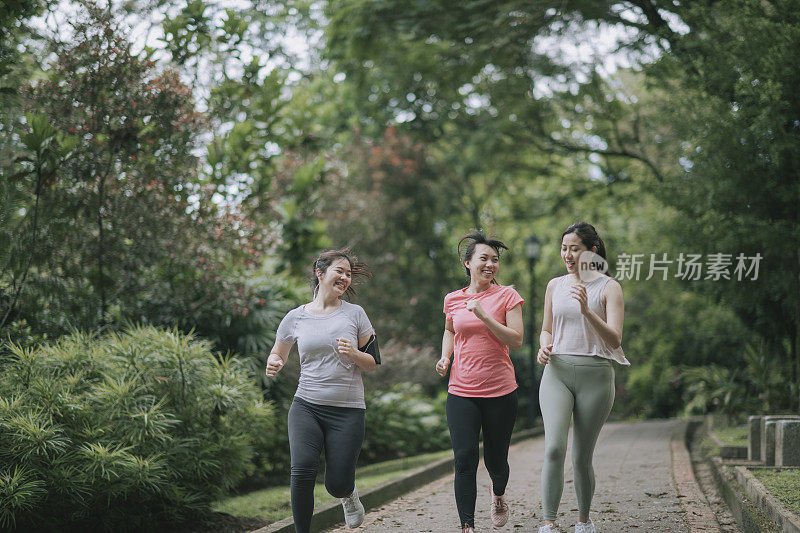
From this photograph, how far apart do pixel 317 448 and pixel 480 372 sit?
1.19m

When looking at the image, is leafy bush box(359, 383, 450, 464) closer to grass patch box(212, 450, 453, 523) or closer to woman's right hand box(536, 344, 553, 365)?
grass patch box(212, 450, 453, 523)

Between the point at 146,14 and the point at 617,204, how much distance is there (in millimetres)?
13709

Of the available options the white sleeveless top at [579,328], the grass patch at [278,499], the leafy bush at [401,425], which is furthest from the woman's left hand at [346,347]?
the leafy bush at [401,425]

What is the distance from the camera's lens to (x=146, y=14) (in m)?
9.23

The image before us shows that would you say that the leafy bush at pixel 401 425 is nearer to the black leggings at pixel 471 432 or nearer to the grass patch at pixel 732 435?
the grass patch at pixel 732 435

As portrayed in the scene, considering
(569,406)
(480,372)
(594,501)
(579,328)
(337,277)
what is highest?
(337,277)

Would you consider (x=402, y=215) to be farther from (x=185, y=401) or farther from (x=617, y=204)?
(x=185, y=401)

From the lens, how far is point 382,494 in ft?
26.6

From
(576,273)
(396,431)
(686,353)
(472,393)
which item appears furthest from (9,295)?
(686,353)

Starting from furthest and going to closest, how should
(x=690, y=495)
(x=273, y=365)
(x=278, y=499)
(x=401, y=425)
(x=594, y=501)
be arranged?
(x=401, y=425), (x=278, y=499), (x=690, y=495), (x=594, y=501), (x=273, y=365)

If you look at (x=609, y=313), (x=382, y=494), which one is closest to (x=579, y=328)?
(x=609, y=313)

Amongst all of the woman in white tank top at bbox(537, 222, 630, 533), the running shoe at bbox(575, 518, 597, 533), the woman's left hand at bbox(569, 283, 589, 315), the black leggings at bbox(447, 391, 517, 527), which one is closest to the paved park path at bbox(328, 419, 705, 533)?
the running shoe at bbox(575, 518, 597, 533)

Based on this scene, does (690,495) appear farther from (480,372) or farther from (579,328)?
(480,372)

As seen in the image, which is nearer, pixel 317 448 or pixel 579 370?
pixel 317 448
